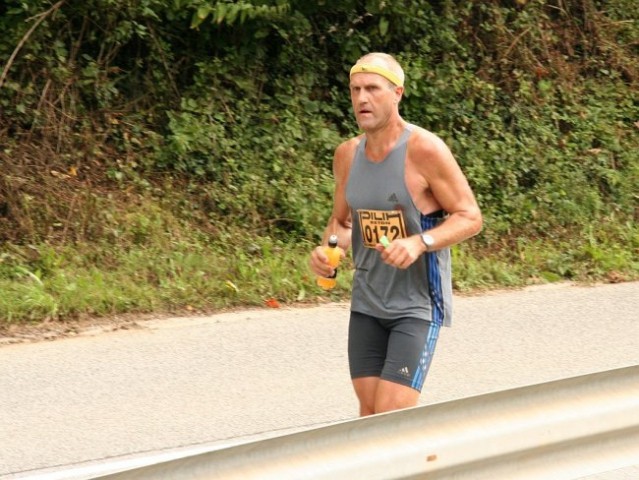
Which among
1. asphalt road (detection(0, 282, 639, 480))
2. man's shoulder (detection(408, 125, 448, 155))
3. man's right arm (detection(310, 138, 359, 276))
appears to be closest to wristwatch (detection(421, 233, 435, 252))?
man's shoulder (detection(408, 125, 448, 155))

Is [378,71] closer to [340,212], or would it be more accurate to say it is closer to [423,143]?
[423,143]

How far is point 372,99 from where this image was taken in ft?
16.2

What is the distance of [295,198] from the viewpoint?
1095 centimetres

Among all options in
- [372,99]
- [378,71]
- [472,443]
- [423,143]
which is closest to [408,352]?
[423,143]

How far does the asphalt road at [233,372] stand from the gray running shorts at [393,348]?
2.95 feet

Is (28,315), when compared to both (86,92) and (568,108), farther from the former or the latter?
(568,108)

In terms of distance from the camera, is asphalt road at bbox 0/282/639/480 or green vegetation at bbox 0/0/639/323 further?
green vegetation at bbox 0/0/639/323

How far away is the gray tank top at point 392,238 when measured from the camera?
4.98 m

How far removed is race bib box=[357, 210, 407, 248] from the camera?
498 cm

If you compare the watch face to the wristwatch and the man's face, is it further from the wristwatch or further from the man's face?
the man's face

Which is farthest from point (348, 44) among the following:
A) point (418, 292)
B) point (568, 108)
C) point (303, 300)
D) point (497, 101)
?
point (418, 292)

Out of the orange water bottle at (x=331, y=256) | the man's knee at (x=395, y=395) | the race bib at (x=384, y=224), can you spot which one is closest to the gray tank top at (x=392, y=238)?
the race bib at (x=384, y=224)

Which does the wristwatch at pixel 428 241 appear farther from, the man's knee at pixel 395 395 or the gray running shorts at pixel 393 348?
the man's knee at pixel 395 395

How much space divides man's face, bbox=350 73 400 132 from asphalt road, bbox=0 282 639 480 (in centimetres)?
156
